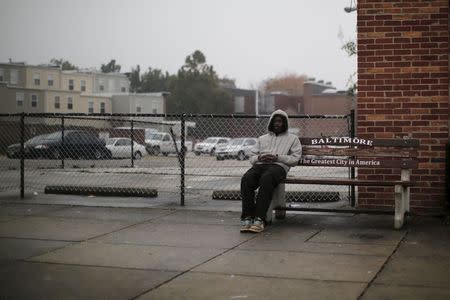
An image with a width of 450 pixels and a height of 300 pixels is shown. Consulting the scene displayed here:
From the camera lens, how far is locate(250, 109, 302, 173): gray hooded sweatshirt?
7777 mm

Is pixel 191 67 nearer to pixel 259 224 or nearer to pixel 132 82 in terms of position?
pixel 132 82

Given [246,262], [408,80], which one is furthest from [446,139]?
[246,262]

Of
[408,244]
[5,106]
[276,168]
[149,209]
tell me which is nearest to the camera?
[408,244]

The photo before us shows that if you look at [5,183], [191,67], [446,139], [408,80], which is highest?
[191,67]

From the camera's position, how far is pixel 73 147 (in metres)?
20.8

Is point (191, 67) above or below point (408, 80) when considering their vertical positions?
above

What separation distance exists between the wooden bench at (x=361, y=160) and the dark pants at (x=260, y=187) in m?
0.26

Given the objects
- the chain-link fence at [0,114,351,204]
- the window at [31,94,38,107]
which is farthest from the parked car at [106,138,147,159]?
the window at [31,94,38,107]

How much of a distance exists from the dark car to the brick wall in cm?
1324

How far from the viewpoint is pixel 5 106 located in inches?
2243

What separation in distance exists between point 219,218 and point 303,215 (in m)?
1.19

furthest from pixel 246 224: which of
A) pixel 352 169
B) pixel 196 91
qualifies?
pixel 196 91

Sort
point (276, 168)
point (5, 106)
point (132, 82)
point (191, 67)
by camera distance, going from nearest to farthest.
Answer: point (276, 168) < point (5, 106) < point (191, 67) < point (132, 82)

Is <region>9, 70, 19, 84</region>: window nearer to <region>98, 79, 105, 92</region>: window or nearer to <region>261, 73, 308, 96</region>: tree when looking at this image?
<region>98, 79, 105, 92</region>: window
